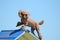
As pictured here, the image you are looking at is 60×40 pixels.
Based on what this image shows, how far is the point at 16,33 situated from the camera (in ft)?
12.2

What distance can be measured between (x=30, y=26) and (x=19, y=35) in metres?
0.61

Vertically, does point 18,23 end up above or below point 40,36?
above

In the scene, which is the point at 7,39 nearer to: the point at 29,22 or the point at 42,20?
the point at 29,22

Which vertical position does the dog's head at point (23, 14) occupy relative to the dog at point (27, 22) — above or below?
above

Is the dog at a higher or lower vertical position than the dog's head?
lower

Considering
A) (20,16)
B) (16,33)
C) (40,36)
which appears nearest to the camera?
(16,33)

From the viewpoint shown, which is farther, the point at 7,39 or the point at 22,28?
the point at 22,28

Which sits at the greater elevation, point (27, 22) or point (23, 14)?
point (23, 14)

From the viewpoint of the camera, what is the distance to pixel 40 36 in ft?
14.0

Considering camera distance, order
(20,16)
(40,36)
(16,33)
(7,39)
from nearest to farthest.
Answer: (7,39) → (16,33) → (20,16) → (40,36)

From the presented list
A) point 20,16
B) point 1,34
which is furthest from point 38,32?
point 1,34

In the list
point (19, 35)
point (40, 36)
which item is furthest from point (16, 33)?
point (40, 36)

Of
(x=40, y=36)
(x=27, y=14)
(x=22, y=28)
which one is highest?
(x=27, y=14)

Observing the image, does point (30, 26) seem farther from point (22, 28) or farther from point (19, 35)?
point (19, 35)
